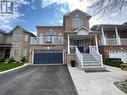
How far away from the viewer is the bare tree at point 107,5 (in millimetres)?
6695

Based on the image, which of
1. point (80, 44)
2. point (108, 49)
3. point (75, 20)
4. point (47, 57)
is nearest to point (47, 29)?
point (75, 20)

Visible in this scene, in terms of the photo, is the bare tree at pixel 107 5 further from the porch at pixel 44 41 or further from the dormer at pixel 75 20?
the dormer at pixel 75 20

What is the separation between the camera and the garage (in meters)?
18.9

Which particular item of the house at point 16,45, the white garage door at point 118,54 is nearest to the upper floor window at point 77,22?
the white garage door at point 118,54

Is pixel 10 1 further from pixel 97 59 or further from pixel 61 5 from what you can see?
pixel 97 59

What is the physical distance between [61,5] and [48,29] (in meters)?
13.5

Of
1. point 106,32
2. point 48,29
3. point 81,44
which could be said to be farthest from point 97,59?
point 48,29

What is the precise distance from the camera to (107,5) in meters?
6.86

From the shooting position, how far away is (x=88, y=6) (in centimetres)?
724

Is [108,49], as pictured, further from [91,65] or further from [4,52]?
[4,52]

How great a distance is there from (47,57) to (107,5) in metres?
13.8

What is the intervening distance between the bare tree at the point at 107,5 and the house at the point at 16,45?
2078cm

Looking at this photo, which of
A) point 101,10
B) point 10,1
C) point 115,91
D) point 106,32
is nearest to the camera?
point 115,91

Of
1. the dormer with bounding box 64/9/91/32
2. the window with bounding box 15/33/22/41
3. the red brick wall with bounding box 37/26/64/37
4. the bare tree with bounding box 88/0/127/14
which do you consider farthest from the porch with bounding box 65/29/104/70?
the window with bounding box 15/33/22/41
